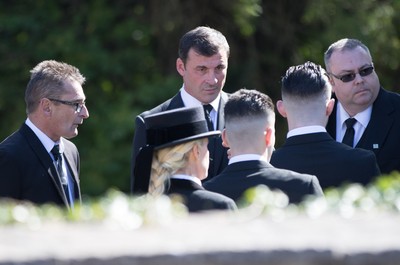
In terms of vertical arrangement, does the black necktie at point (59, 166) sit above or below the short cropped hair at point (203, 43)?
below

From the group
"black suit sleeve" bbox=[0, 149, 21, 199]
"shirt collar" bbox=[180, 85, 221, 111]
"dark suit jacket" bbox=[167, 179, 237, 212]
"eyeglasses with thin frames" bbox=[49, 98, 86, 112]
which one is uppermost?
"eyeglasses with thin frames" bbox=[49, 98, 86, 112]

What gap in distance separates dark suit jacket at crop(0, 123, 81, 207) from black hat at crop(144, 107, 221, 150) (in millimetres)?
1132

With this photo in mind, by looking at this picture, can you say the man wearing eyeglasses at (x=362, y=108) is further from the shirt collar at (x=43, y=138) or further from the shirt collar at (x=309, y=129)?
the shirt collar at (x=43, y=138)

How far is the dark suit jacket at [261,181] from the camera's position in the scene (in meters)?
4.45

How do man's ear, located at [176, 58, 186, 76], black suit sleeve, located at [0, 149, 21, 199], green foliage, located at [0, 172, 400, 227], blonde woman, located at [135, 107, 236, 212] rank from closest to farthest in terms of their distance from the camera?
green foliage, located at [0, 172, 400, 227]
blonde woman, located at [135, 107, 236, 212]
black suit sleeve, located at [0, 149, 21, 199]
man's ear, located at [176, 58, 186, 76]

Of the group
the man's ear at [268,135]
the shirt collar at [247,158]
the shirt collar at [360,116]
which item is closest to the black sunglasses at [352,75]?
the shirt collar at [360,116]

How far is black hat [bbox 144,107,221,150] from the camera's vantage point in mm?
4730

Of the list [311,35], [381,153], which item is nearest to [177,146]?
[381,153]

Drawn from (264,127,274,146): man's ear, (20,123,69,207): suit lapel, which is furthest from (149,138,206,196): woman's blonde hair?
(20,123,69,207): suit lapel

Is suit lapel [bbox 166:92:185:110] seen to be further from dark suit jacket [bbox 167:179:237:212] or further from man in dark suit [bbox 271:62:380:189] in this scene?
dark suit jacket [bbox 167:179:237:212]

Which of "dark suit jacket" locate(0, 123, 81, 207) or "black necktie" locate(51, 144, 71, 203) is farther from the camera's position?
"black necktie" locate(51, 144, 71, 203)

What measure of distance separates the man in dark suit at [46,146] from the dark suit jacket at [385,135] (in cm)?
179

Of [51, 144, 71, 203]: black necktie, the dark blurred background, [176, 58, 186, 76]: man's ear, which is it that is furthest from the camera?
the dark blurred background

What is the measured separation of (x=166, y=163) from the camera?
4.50m
